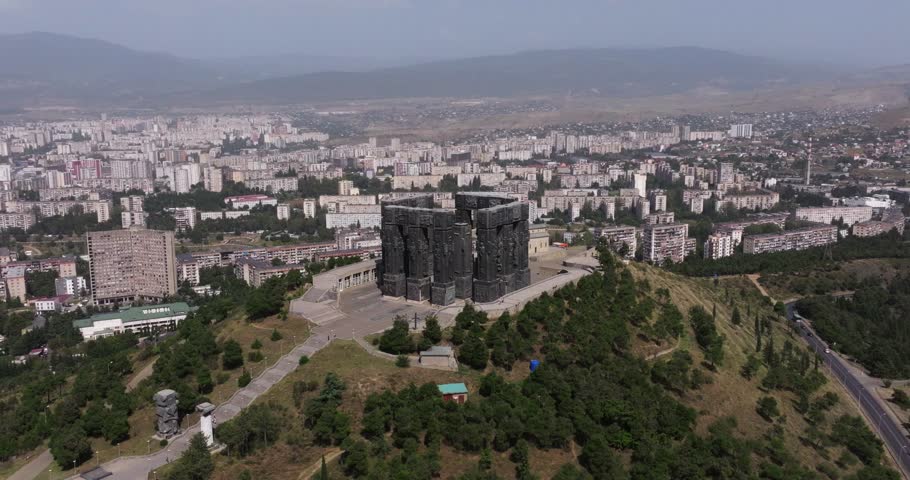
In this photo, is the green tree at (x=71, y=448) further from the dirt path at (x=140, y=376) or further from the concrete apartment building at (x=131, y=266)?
the concrete apartment building at (x=131, y=266)

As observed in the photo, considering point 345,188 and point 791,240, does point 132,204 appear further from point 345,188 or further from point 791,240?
point 791,240

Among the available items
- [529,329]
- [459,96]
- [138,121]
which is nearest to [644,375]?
[529,329]

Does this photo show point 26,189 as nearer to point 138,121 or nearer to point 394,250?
point 394,250

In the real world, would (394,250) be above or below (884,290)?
above

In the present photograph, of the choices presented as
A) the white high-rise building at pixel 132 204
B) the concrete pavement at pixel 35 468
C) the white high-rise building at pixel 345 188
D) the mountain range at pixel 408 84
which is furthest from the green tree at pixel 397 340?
the mountain range at pixel 408 84

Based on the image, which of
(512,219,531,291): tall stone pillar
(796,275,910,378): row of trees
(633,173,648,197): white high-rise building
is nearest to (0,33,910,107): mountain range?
(633,173,648,197): white high-rise building
